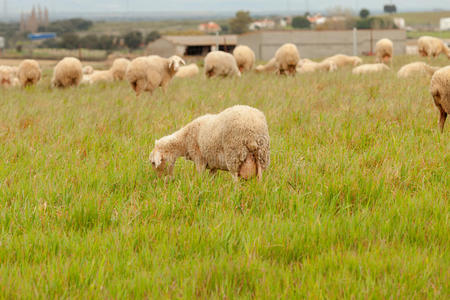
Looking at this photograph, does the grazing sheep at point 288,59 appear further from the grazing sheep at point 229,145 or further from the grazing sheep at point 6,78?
the grazing sheep at point 229,145

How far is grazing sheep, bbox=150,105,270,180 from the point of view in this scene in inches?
145

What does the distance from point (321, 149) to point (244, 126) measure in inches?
48.9

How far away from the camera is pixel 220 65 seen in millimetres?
13492

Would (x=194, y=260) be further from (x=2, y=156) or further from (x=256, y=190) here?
(x=2, y=156)

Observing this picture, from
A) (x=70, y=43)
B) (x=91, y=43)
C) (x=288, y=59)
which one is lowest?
(x=288, y=59)

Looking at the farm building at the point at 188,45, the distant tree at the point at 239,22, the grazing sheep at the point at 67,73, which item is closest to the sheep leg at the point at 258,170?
the grazing sheep at the point at 67,73

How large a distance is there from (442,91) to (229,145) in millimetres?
2740

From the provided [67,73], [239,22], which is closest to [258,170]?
[67,73]

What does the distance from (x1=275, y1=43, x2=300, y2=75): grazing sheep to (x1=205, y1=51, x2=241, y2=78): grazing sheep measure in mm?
1426

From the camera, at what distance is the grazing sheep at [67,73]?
1291cm

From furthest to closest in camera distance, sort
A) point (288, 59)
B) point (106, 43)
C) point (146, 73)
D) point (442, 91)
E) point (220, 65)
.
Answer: point (106, 43), point (288, 59), point (220, 65), point (146, 73), point (442, 91)

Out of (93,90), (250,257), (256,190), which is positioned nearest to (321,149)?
(256,190)

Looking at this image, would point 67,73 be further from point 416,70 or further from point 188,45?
point 188,45

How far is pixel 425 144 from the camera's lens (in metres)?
4.75
